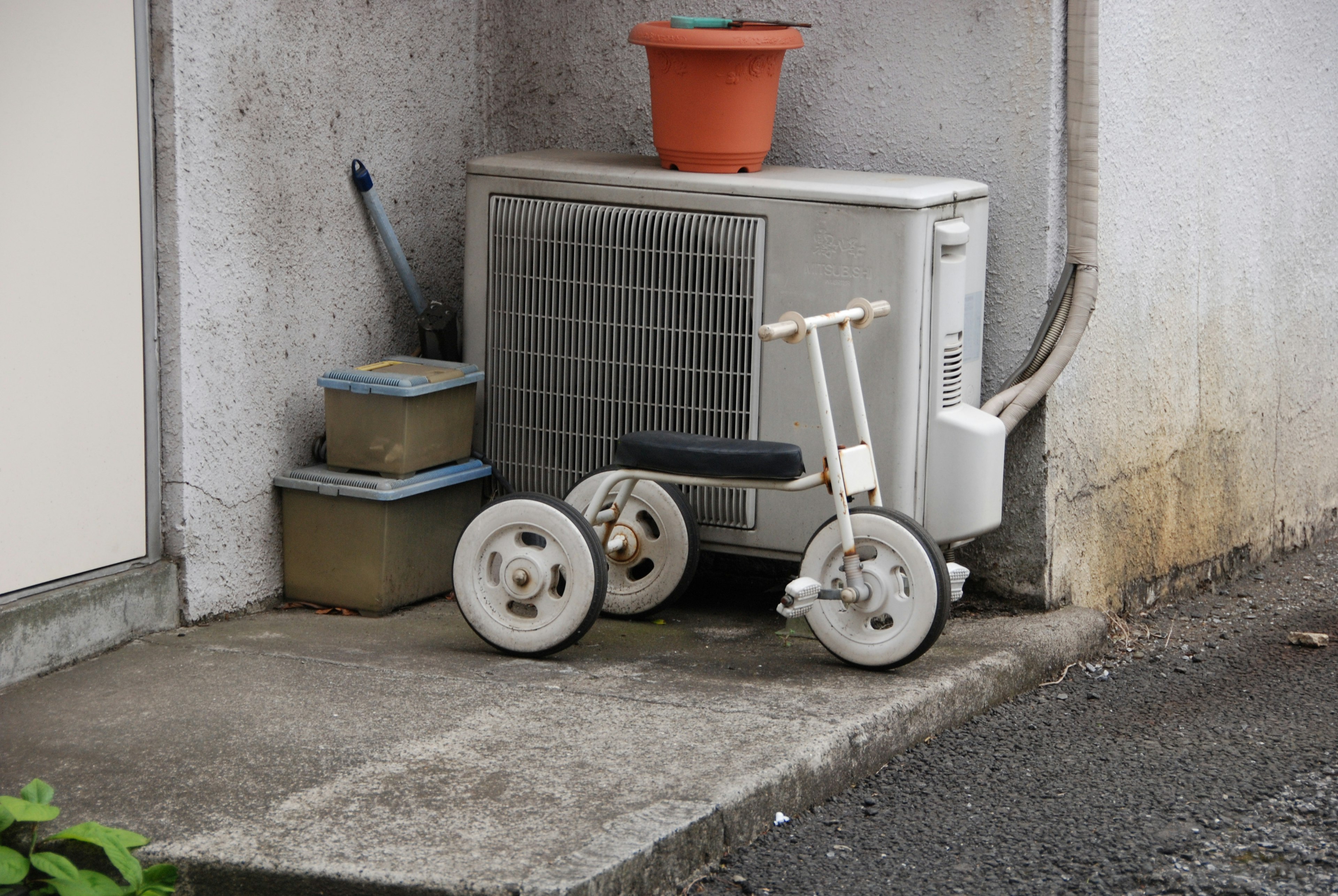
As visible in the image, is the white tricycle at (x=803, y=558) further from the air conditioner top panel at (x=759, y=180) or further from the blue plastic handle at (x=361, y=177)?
the blue plastic handle at (x=361, y=177)

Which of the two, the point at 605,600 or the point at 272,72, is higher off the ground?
the point at 272,72

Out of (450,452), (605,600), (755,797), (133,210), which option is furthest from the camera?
(450,452)

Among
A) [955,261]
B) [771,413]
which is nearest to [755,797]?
[771,413]

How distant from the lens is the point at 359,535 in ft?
14.0

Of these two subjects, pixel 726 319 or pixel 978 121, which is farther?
pixel 978 121

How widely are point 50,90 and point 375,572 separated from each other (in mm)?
1499

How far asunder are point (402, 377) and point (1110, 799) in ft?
7.01

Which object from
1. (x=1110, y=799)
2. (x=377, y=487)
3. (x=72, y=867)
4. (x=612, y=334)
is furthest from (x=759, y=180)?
(x=72, y=867)

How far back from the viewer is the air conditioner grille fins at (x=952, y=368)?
13.3 feet

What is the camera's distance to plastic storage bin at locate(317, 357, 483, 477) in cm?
418

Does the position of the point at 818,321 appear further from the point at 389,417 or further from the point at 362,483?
the point at 362,483

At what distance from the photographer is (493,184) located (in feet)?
14.5

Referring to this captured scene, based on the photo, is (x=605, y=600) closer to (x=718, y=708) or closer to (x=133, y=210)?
(x=718, y=708)

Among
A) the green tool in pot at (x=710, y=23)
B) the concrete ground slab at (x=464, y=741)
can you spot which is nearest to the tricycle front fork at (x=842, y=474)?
the concrete ground slab at (x=464, y=741)
